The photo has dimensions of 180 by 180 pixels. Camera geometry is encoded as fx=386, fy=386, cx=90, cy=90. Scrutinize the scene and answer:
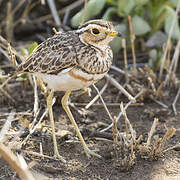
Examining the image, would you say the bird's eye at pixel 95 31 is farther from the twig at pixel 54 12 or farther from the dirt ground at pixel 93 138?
the twig at pixel 54 12

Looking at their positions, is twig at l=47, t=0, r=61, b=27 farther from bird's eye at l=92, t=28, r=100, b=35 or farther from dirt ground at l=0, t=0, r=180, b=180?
bird's eye at l=92, t=28, r=100, b=35

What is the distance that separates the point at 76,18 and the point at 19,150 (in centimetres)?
186

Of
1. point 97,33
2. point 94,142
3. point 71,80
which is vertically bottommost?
point 94,142

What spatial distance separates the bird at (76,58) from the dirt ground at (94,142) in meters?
0.18

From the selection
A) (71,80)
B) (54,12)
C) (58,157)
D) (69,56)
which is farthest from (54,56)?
(54,12)

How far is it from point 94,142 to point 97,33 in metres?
1.02

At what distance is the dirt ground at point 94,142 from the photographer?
294cm

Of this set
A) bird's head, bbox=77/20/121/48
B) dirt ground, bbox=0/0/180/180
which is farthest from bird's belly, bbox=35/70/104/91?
dirt ground, bbox=0/0/180/180

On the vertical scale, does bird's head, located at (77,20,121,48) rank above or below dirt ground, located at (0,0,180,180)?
above

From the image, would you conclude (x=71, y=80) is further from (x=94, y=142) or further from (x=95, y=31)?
(x=94, y=142)

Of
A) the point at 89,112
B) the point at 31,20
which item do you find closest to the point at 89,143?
the point at 89,112

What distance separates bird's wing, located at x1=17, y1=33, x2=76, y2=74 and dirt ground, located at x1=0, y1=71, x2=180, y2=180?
25.3 inches

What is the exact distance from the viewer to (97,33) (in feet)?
9.75

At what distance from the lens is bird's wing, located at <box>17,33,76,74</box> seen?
2.95 meters
